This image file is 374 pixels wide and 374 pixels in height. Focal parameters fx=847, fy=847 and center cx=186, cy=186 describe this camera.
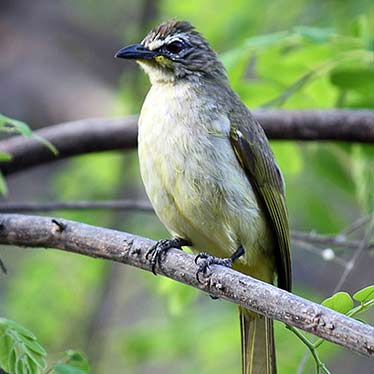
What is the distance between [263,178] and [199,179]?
1.43 feet

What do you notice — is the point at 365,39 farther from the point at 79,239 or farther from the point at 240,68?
the point at 79,239

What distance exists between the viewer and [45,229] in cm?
348

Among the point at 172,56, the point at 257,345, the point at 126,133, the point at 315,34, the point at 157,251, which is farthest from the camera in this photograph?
the point at 126,133

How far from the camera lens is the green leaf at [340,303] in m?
2.74

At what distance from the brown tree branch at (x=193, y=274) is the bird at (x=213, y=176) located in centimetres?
44

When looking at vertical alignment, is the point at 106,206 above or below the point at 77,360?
above

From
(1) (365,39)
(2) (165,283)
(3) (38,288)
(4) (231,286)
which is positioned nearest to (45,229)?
(4) (231,286)

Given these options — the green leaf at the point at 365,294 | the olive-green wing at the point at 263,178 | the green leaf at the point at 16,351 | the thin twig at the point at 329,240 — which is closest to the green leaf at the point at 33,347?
the green leaf at the point at 16,351

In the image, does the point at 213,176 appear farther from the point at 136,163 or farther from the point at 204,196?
the point at 136,163

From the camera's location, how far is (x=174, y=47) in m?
4.45

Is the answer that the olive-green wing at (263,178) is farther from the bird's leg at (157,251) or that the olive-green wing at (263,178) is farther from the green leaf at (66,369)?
the green leaf at (66,369)

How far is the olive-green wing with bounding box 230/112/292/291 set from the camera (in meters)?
4.08

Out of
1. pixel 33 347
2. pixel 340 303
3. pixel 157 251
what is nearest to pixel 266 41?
pixel 157 251

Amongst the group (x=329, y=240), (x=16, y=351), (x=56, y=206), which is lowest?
(x=16, y=351)
